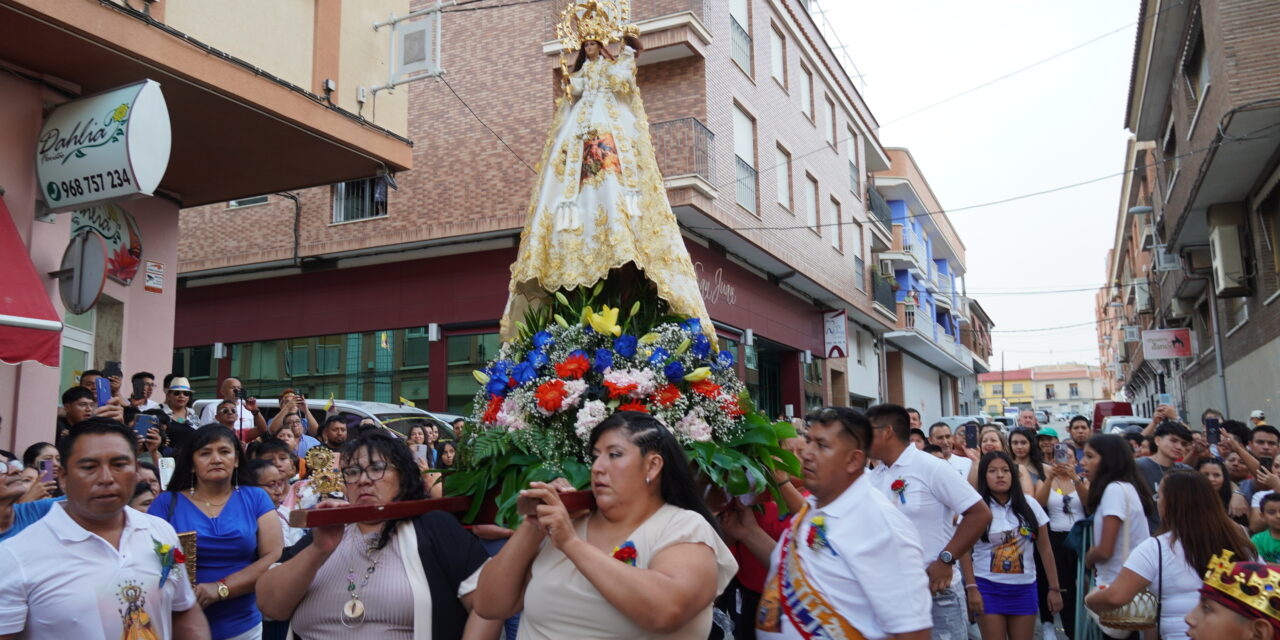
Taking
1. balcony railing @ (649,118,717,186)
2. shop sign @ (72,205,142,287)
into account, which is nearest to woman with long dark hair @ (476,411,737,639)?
shop sign @ (72,205,142,287)

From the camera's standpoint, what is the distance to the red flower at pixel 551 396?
13.6 ft

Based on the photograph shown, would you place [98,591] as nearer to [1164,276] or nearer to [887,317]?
[887,317]

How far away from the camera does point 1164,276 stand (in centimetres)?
2748

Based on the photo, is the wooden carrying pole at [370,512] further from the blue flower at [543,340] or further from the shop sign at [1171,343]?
the shop sign at [1171,343]

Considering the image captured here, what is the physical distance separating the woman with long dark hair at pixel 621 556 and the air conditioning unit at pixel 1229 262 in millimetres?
16837

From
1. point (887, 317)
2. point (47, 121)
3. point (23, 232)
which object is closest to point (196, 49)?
point (47, 121)

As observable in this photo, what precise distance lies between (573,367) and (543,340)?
1.11 ft

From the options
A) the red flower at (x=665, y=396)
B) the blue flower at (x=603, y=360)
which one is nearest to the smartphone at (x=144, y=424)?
the blue flower at (x=603, y=360)

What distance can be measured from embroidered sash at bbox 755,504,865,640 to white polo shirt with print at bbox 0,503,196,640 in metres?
2.27

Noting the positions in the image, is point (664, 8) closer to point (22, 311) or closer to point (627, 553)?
point (22, 311)

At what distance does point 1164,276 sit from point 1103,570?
2531cm

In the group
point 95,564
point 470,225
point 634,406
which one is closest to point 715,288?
point 470,225

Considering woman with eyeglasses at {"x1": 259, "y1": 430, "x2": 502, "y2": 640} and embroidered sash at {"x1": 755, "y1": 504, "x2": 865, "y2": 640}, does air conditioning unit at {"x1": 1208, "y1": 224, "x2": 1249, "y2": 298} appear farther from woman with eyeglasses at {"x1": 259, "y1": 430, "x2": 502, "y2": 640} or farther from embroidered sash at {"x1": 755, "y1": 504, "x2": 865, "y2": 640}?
woman with eyeglasses at {"x1": 259, "y1": 430, "x2": 502, "y2": 640}

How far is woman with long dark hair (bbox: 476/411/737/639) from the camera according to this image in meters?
2.76
